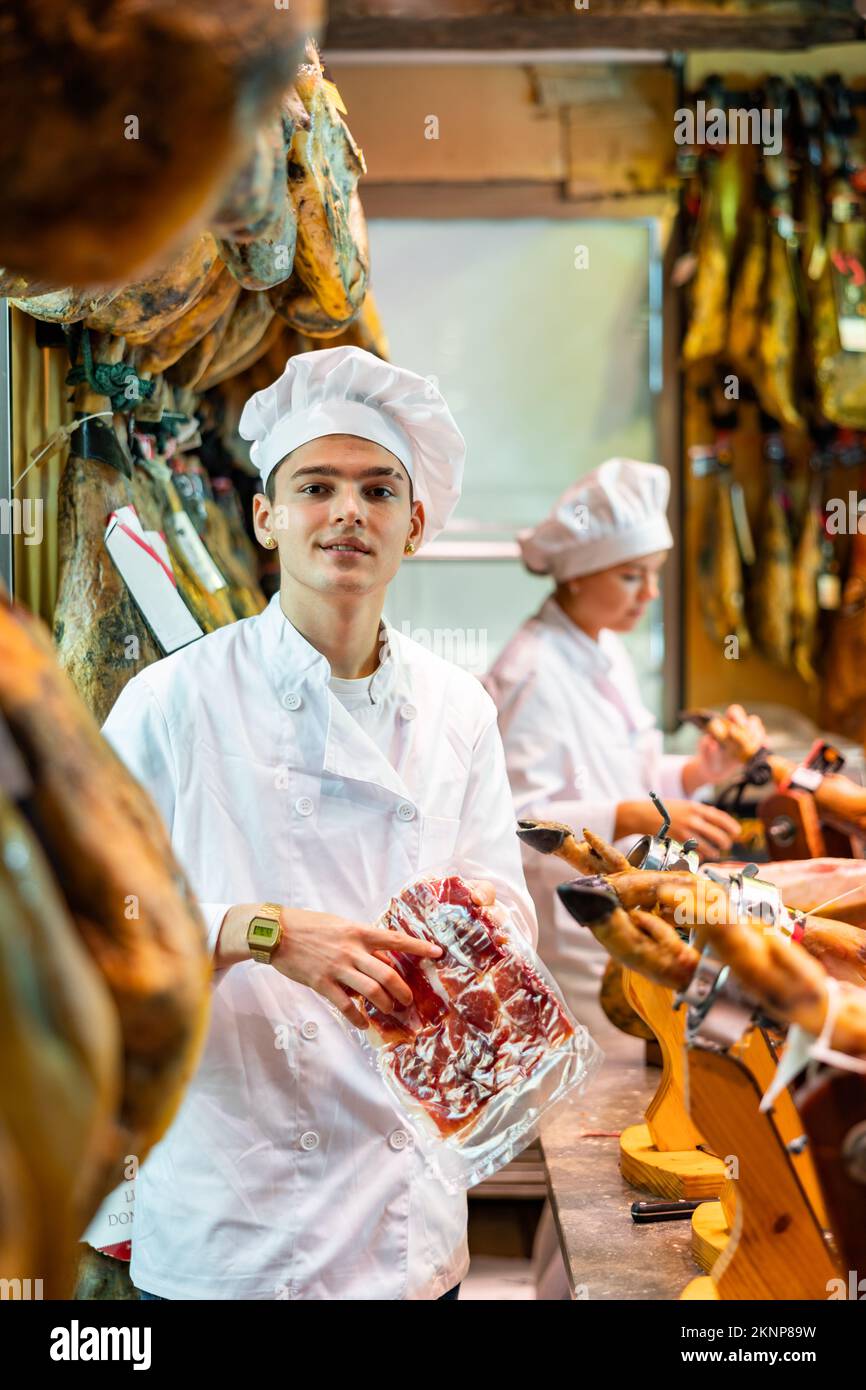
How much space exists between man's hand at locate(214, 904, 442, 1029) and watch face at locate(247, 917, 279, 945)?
0.4 inches

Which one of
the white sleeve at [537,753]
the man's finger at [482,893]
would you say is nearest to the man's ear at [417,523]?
the man's finger at [482,893]

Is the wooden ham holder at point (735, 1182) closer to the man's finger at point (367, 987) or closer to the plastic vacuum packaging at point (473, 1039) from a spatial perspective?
the plastic vacuum packaging at point (473, 1039)

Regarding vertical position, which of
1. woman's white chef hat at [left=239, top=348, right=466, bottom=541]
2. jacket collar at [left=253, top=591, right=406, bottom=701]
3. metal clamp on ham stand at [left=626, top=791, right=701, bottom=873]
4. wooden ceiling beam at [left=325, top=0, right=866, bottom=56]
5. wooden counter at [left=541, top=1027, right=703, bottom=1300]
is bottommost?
wooden counter at [left=541, top=1027, right=703, bottom=1300]

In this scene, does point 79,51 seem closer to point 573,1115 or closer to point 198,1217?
point 198,1217

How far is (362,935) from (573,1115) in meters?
0.93

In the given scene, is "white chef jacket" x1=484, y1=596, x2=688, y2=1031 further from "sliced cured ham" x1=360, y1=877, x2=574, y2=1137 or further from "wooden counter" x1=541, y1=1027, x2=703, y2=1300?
"sliced cured ham" x1=360, y1=877, x2=574, y2=1137

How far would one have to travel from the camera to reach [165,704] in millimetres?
1847

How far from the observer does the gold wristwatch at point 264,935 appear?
5.17ft

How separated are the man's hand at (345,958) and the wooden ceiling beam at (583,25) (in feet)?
11.4

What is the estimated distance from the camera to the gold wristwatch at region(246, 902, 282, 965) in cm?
158

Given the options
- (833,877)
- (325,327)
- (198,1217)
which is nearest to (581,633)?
(325,327)

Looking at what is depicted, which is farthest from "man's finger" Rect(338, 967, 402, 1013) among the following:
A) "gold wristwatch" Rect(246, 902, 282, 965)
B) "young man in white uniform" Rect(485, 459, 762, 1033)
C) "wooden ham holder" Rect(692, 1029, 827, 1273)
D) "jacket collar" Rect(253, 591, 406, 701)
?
"young man in white uniform" Rect(485, 459, 762, 1033)

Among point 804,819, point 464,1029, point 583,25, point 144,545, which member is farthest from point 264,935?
point 583,25

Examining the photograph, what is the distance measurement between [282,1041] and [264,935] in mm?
299
